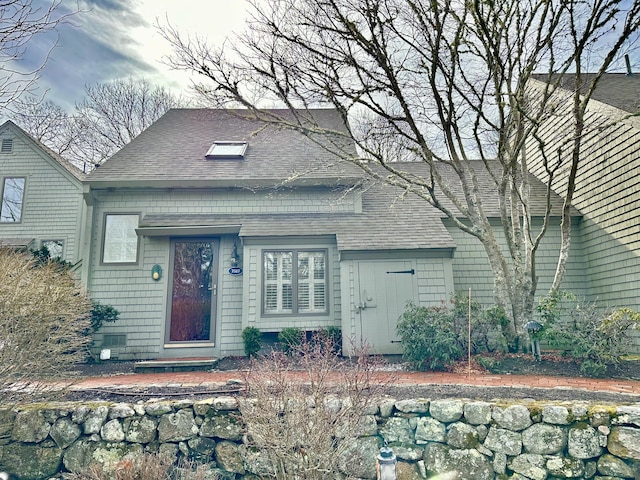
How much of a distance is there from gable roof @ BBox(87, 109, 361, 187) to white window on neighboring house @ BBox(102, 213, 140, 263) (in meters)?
0.66

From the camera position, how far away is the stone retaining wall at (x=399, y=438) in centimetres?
369

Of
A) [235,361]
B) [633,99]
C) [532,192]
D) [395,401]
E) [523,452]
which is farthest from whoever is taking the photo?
[532,192]

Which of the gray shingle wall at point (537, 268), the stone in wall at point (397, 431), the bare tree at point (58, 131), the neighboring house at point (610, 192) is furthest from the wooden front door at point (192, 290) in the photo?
the bare tree at point (58, 131)

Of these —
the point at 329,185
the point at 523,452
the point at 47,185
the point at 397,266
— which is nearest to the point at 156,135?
the point at 47,185

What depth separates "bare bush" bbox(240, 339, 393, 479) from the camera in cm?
333

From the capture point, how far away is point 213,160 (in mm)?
8969

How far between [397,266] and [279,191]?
2874 millimetres

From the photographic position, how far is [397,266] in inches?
291

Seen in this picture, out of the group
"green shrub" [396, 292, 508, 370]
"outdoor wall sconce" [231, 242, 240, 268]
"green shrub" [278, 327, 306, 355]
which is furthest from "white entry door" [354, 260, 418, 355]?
"outdoor wall sconce" [231, 242, 240, 268]

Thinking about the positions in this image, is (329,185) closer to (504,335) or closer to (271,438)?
(504,335)

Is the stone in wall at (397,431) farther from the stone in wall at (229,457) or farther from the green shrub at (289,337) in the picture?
the green shrub at (289,337)

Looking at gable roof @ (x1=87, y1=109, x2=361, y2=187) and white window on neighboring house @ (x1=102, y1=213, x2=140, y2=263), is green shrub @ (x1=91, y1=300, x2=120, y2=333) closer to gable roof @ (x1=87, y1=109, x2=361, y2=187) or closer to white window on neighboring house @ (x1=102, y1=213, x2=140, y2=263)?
white window on neighboring house @ (x1=102, y1=213, x2=140, y2=263)

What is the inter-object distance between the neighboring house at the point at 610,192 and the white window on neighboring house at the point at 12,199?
11.4 meters

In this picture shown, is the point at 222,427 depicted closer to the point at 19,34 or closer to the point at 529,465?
the point at 529,465
